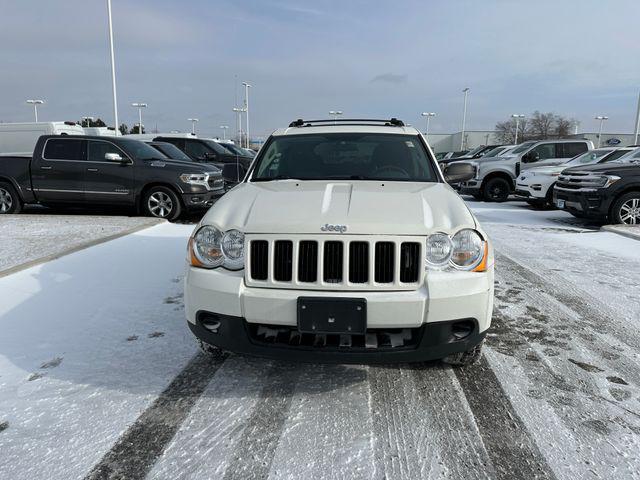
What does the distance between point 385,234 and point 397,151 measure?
1818mm

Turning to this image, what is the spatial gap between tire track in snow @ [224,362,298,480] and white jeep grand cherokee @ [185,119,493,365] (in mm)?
348

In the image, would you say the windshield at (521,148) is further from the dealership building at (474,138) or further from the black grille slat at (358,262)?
the dealership building at (474,138)

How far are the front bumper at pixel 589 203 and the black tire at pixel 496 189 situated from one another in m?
4.91

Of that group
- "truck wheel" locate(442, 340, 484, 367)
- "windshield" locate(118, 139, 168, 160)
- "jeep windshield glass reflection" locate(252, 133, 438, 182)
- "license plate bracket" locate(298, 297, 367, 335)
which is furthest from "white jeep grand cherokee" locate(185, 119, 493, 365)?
"windshield" locate(118, 139, 168, 160)

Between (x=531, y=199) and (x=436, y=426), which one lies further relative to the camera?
(x=531, y=199)

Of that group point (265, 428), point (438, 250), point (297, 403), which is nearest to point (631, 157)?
point (438, 250)

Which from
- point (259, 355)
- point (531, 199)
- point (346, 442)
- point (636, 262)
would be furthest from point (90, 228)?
point (531, 199)

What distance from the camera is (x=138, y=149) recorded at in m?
9.60

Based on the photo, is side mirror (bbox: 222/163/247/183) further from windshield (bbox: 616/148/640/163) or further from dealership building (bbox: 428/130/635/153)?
dealership building (bbox: 428/130/635/153)

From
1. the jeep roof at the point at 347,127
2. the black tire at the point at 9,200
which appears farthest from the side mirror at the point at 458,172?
the black tire at the point at 9,200

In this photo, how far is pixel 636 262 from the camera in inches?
247

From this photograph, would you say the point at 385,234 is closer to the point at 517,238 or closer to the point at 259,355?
the point at 259,355

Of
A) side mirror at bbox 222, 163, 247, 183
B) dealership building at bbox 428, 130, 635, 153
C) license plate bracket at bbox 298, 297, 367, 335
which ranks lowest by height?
license plate bracket at bbox 298, 297, 367, 335

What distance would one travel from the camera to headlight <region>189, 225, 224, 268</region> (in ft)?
8.87
